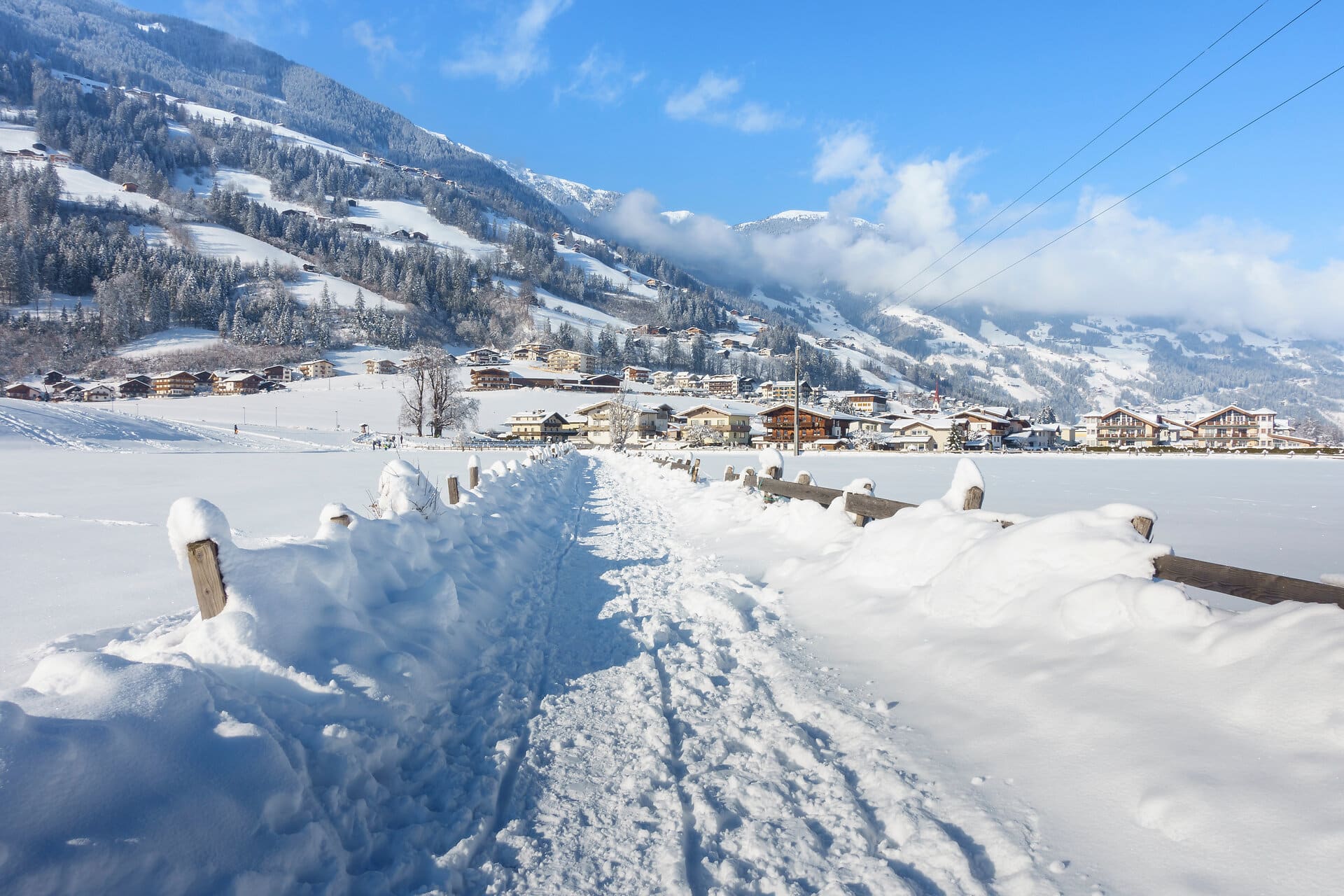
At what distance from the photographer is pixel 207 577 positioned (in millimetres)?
3844

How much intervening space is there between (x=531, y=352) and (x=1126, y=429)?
128916mm

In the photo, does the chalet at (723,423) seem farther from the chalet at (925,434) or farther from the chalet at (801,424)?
the chalet at (925,434)

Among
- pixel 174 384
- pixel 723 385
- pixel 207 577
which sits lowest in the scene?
pixel 207 577

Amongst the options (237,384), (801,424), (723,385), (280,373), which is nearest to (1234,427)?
(801,424)

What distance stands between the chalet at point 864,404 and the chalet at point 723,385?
91.8 ft

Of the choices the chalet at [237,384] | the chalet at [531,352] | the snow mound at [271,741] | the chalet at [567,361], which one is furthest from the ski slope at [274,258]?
the snow mound at [271,741]

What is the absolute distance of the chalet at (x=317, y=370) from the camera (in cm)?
11388

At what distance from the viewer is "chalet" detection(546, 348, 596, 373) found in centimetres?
15225

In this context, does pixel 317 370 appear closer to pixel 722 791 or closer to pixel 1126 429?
pixel 722 791

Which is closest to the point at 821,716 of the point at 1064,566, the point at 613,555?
the point at 1064,566

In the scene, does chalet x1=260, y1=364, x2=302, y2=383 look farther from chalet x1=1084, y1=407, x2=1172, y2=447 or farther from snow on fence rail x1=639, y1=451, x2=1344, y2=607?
chalet x1=1084, y1=407, x2=1172, y2=447

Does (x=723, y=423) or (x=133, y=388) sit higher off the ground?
(x=133, y=388)

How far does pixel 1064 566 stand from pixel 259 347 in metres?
149

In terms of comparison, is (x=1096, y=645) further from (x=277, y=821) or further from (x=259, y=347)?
(x=259, y=347)
